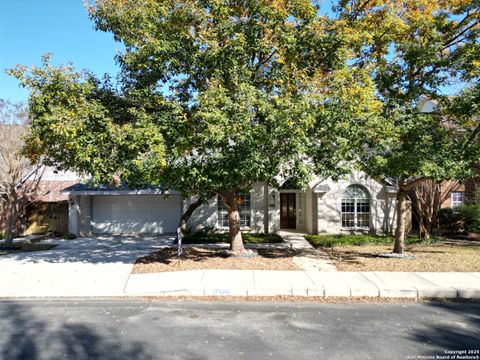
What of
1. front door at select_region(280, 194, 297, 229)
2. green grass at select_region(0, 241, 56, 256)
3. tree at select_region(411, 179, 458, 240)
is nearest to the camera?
green grass at select_region(0, 241, 56, 256)

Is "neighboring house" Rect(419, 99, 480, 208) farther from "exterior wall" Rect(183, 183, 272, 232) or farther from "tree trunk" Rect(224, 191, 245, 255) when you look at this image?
"tree trunk" Rect(224, 191, 245, 255)

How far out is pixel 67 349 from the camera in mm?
5605

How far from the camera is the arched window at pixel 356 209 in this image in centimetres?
1861

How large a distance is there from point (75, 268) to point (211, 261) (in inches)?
160

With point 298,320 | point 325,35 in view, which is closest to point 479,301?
point 298,320

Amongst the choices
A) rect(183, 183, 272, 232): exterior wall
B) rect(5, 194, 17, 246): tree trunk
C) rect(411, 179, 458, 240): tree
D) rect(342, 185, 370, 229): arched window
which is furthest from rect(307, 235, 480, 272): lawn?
rect(5, 194, 17, 246): tree trunk

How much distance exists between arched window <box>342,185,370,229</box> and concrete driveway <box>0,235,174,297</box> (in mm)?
8798

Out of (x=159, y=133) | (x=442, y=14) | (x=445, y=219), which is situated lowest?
(x=445, y=219)

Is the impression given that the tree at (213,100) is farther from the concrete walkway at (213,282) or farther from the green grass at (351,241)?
the green grass at (351,241)

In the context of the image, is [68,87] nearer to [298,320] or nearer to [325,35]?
[325,35]

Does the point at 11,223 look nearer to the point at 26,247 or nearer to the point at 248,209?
the point at 26,247

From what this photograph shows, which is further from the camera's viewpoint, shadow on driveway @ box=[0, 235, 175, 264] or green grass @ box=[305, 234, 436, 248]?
green grass @ box=[305, 234, 436, 248]

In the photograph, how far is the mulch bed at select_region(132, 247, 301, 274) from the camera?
35.4 ft

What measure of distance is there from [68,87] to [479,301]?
11137mm
